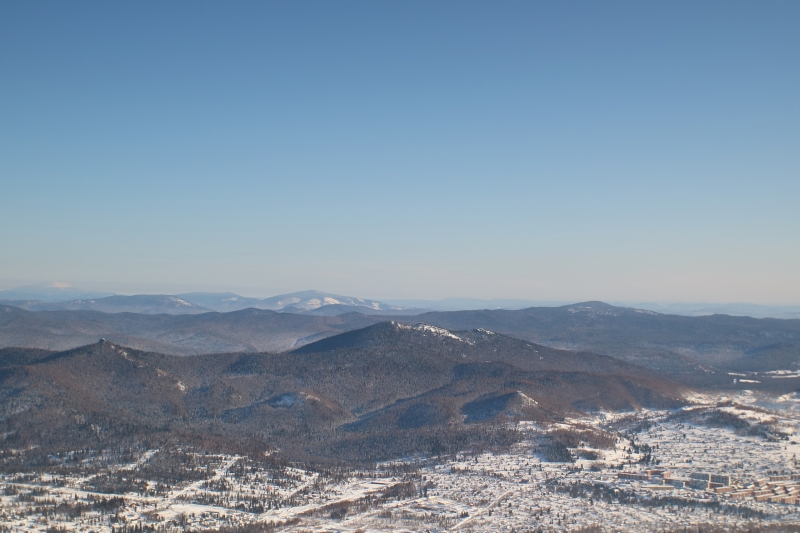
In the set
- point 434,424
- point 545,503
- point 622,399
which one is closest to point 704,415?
point 622,399

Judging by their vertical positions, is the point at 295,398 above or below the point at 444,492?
above

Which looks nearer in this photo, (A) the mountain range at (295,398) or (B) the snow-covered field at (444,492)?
(B) the snow-covered field at (444,492)

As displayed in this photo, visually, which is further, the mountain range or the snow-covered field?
the mountain range

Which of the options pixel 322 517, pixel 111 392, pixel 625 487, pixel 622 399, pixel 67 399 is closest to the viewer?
pixel 322 517

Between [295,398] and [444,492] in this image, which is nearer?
[444,492]

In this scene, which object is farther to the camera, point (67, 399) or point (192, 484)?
point (67, 399)

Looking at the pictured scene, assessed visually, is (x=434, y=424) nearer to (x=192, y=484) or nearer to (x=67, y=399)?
(x=192, y=484)

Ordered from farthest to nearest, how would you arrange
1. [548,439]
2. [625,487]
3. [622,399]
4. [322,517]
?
[622,399]
[548,439]
[625,487]
[322,517]

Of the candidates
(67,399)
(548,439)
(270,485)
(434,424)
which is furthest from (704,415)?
(67,399)
